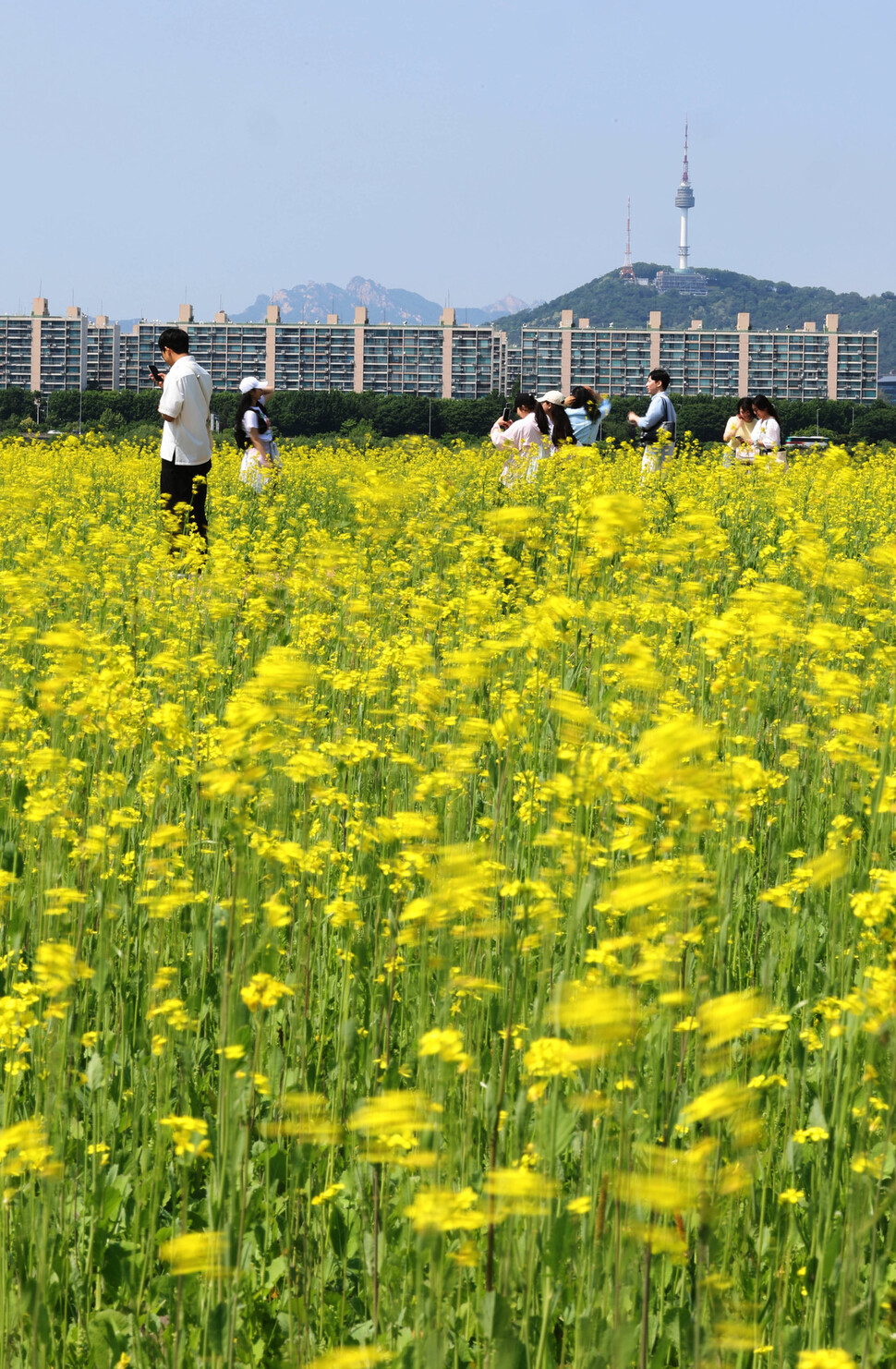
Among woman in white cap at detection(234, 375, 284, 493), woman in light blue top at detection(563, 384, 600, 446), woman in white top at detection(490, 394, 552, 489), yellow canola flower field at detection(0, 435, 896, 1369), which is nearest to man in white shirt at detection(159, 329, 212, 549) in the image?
woman in white cap at detection(234, 375, 284, 493)

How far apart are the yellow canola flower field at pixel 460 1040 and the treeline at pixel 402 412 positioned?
71.1 m

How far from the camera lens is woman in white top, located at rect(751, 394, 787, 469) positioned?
1234cm

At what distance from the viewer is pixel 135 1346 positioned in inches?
67.0

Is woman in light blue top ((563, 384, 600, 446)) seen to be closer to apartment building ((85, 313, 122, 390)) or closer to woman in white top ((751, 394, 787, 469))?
woman in white top ((751, 394, 787, 469))

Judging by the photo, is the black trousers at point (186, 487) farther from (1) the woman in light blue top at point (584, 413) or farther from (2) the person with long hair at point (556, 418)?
(1) the woman in light blue top at point (584, 413)

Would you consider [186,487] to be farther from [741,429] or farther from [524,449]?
[741,429]

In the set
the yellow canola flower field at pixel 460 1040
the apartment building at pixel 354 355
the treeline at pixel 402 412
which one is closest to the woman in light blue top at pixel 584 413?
the yellow canola flower field at pixel 460 1040

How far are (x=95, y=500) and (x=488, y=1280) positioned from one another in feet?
39.0

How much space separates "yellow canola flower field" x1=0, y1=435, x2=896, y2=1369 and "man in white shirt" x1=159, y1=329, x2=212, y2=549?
516 cm

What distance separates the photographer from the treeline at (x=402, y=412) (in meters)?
78.1

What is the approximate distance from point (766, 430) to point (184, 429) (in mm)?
6478

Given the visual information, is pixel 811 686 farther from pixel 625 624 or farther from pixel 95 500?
pixel 95 500

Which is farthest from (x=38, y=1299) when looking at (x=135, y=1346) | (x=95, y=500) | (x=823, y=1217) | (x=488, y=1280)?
(x=95, y=500)

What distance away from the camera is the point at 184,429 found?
867cm
